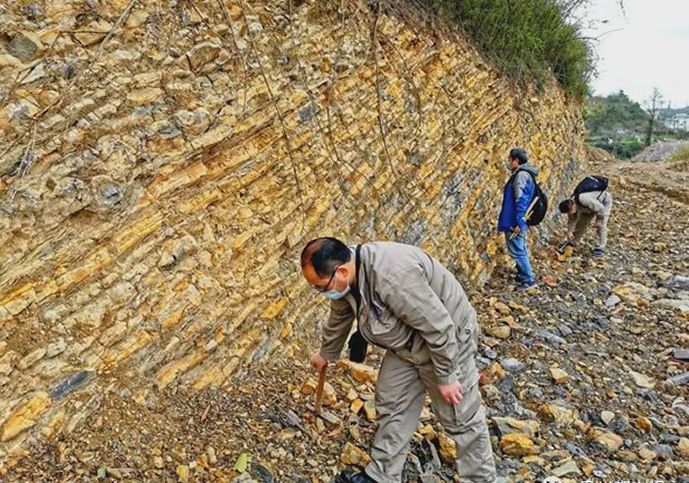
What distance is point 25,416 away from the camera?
247cm

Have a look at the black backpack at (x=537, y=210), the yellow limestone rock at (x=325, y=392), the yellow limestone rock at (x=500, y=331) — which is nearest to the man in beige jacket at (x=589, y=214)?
the black backpack at (x=537, y=210)

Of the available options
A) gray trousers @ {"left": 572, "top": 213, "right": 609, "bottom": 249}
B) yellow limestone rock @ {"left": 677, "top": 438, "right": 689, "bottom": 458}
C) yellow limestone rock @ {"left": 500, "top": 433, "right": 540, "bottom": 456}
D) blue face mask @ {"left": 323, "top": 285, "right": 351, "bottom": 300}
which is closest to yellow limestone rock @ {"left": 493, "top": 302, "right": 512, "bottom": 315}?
yellow limestone rock @ {"left": 677, "top": 438, "right": 689, "bottom": 458}

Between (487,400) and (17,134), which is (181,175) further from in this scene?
(487,400)

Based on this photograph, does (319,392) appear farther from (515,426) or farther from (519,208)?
(519,208)

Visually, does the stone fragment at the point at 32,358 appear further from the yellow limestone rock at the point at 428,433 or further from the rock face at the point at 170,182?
the yellow limestone rock at the point at 428,433

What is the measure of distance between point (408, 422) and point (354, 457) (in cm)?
42

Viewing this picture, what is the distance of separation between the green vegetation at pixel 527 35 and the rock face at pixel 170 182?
8.62ft

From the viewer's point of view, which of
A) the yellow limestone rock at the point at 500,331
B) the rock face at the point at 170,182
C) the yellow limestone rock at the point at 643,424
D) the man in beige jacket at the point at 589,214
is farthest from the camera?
the man in beige jacket at the point at 589,214

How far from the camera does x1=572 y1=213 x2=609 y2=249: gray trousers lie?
335 inches

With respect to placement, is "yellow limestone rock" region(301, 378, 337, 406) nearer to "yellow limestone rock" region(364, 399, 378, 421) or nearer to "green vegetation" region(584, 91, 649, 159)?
"yellow limestone rock" region(364, 399, 378, 421)

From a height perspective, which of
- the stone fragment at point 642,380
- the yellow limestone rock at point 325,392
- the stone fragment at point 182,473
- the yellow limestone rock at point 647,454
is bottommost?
the stone fragment at point 642,380

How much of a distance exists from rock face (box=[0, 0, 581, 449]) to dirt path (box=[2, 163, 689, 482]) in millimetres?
176

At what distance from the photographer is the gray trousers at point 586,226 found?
8516 mm

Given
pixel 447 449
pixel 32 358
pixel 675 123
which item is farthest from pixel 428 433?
pixel 675 123
